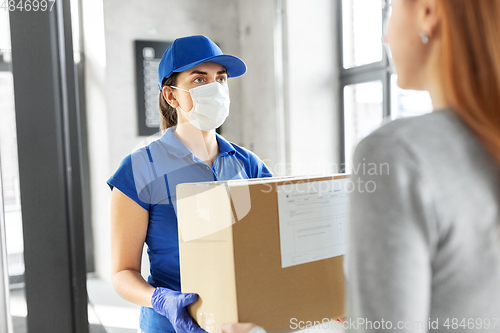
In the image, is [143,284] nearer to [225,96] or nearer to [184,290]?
[184,290]

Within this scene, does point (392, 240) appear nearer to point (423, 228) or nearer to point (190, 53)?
point (423, 228)

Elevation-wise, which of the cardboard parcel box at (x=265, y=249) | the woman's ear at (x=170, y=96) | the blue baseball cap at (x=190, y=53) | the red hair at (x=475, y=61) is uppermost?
the blue baseball cap at (x=190, y=53)

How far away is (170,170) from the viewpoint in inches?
41.8

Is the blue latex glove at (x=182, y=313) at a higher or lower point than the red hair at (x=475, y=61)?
lower

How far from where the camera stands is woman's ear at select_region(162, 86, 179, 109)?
120 cm

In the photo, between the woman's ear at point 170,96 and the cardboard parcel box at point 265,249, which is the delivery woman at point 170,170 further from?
the cardboard parcel box at point 265,249

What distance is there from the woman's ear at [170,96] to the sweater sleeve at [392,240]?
92cm

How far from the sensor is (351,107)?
8.52 feet

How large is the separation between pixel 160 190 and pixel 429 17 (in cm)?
81

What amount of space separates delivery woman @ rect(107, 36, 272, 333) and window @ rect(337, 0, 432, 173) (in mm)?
1229

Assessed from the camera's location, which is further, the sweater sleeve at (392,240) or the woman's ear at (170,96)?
the woman's ear at (170,96)

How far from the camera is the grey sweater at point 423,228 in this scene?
0.39 m

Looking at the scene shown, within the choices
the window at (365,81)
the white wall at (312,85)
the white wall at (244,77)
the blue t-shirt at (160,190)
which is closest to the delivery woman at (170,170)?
the blue t-shirt at (160,190)

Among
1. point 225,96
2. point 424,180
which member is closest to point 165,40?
point 225,96
